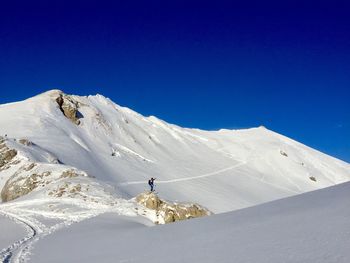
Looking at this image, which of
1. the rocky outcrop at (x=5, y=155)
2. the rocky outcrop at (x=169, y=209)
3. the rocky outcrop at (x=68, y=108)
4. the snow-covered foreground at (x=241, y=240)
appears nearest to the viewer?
the snow-covered foreground at (x=241, y=240)

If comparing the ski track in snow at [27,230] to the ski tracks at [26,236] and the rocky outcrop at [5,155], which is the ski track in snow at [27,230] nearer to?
the ski tracks at [26,236]

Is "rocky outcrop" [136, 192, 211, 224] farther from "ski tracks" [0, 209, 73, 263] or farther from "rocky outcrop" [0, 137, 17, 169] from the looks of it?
"rocky outcrop" [0, 137, 17, 169]

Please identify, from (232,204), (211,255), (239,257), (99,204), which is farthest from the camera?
(232,204)

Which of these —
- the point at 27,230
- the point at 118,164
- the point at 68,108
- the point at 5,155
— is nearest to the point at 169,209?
the point at 27,230

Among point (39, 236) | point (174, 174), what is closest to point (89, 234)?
point (39, 236)

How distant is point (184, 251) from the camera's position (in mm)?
12852

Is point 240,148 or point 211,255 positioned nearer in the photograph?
point 211,255

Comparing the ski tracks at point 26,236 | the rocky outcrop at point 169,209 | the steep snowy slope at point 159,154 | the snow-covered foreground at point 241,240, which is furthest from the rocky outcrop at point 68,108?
the snow-covered foreground at point 241,240

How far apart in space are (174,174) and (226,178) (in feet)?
39.3

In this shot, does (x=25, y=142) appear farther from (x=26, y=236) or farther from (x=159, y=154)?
(x=26, y=236)

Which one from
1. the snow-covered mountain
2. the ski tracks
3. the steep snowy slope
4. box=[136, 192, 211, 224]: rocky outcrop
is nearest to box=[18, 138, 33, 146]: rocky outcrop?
the snow-covered mountain

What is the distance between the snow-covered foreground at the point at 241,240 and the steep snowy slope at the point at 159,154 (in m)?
28.7

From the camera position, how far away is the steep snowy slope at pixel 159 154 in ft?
217

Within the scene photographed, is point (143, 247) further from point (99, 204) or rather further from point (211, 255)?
point (99, 204)
